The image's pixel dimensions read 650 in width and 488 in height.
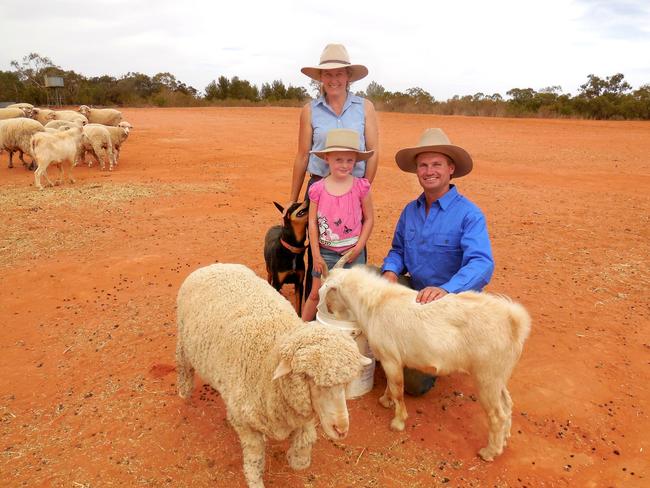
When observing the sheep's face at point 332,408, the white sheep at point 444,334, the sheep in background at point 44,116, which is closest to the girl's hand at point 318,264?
the white sheep at point 444,334

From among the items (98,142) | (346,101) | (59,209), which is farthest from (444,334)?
(98,142)

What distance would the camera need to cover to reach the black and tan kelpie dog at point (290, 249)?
4.64 meters

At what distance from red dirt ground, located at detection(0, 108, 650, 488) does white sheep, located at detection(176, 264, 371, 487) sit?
49 cm

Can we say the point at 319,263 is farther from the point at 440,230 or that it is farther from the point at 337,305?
the point at 440,230

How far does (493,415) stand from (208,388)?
253 centimetres

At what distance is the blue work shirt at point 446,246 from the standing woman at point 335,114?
0.86 meters

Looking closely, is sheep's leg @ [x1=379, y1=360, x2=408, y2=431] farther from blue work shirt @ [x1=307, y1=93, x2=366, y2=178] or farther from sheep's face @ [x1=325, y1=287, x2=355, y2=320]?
blue work shirt @ [x1=307, y1=93, x2=366, y2=178]

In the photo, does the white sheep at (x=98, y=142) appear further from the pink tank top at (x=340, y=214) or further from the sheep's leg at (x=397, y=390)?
the sheep's leg at (x=397, y=390)

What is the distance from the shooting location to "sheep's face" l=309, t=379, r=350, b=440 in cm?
240

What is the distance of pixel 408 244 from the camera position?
425 cm

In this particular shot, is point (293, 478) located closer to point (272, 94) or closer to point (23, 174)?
point (23, 174)

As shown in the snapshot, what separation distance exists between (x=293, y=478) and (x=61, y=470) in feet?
5.58

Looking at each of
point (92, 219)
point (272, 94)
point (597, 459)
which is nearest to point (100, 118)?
point (92, 219)

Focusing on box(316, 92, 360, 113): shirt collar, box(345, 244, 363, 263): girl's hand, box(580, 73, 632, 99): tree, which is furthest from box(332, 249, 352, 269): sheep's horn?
box(580, 73, 632, 99): tree
